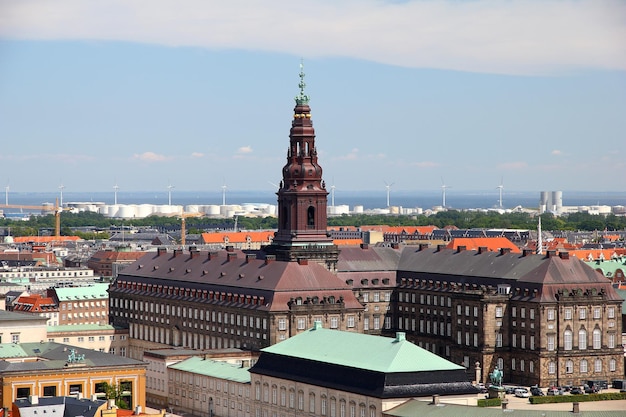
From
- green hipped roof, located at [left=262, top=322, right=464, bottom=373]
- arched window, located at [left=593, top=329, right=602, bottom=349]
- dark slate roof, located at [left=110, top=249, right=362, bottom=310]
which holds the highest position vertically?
dark slate roof, located at [left=110, top=249, right=362, bottom=310]

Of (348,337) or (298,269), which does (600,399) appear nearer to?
(348,337)

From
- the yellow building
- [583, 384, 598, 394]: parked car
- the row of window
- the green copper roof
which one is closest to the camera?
the row of window

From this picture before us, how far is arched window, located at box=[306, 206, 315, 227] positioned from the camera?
167250 millimetres

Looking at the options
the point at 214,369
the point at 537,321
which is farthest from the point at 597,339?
the point at 214,369

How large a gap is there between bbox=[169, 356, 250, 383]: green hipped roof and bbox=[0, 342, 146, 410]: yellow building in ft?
20.7

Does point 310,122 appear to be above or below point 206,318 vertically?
above

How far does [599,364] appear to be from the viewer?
149 m

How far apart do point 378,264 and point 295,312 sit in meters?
23.3

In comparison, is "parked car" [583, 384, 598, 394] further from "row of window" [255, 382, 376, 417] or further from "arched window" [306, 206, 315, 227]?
"arched window" [306, 206, 315, 227]

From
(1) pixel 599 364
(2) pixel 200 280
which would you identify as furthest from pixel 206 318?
(1) pixel 599 364

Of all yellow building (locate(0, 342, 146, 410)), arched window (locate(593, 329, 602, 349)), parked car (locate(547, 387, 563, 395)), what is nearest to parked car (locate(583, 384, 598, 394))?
parked car (locate(547, 387, 563, 395))

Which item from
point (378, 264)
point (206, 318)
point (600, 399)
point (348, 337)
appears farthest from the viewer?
point (378, 264)

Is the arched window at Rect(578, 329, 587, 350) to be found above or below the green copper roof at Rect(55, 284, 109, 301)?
below

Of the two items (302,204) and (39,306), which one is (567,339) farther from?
(39,306)
